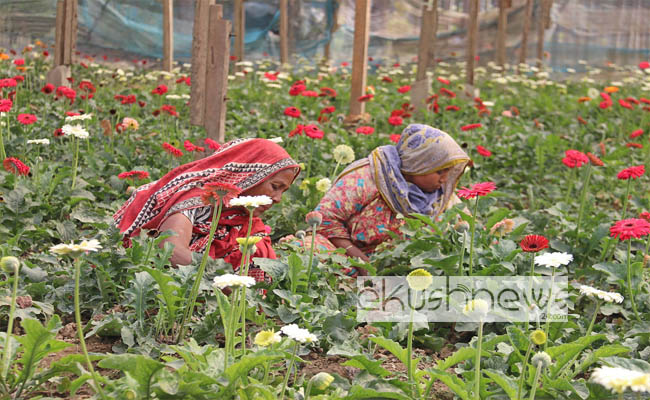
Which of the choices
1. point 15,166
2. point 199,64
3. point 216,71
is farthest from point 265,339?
point 199,64

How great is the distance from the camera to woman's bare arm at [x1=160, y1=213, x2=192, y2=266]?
3.34 m

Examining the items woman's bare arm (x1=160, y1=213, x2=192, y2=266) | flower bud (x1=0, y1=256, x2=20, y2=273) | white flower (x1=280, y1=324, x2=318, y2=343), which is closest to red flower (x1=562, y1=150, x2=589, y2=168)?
woman's bare arm (x1=160, y1=213, x2=192, y2=266)

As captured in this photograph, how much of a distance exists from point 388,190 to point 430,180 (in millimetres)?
245

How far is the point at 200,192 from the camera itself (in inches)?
141

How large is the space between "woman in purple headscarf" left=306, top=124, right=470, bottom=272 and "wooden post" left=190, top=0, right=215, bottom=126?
150 centimetres

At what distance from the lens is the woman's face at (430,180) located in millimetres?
4426

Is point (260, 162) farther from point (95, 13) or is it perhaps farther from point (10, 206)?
point (95, 13)

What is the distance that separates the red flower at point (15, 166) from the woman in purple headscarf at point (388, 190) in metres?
1.61

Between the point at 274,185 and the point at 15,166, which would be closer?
→ the point at 274,185

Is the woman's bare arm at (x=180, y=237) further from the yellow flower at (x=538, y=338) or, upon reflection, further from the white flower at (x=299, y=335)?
the yellow flower at (x=538, y=338)

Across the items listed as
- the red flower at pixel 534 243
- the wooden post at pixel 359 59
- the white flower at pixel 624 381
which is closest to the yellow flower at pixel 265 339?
the white flower at pixel 624 381

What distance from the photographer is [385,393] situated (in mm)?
2283

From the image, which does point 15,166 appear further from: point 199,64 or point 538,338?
point 538,338

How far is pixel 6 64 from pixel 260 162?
6698 mm
